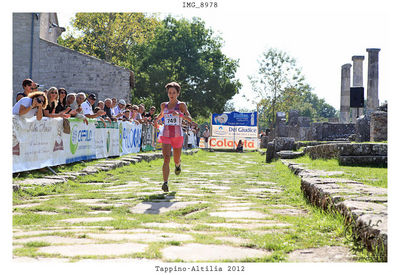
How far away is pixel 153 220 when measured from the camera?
4.57 meters

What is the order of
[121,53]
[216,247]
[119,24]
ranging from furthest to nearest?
1. [121,53]
2. [119,24]
3. [216,247]

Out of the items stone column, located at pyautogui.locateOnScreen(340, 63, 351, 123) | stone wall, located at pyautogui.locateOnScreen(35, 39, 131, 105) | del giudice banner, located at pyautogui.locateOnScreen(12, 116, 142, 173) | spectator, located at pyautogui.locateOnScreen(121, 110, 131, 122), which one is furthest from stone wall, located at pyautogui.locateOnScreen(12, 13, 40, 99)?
stone column, located at pyautogui.locateOnScreen(340, 63, 351, 123)

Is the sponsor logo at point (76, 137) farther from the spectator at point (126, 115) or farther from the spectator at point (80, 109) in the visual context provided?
the spectator at point (126, 115)

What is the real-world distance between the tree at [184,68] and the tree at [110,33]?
1.17m

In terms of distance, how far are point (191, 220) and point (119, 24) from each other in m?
34.0

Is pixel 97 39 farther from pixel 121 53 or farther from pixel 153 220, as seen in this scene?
pixel 153 220

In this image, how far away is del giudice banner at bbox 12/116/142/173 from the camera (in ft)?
24.6

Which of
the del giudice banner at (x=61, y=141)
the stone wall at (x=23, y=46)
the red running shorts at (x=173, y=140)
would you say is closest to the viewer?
the red running shorts at (x=173, y=140)

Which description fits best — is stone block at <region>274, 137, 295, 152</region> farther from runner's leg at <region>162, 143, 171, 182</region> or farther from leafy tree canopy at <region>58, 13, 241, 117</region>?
leafy tree canopy at <region>58, 13, 241, 117</region>

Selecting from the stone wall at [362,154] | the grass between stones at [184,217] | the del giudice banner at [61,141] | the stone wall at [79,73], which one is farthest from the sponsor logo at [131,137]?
the stone wall at [79,73]

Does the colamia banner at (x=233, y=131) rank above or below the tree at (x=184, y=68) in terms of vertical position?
below

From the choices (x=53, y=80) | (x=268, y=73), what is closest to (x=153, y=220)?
(x=53, y=80)

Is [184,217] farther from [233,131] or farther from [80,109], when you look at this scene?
[233,131]

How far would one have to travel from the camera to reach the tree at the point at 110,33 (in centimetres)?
3684
